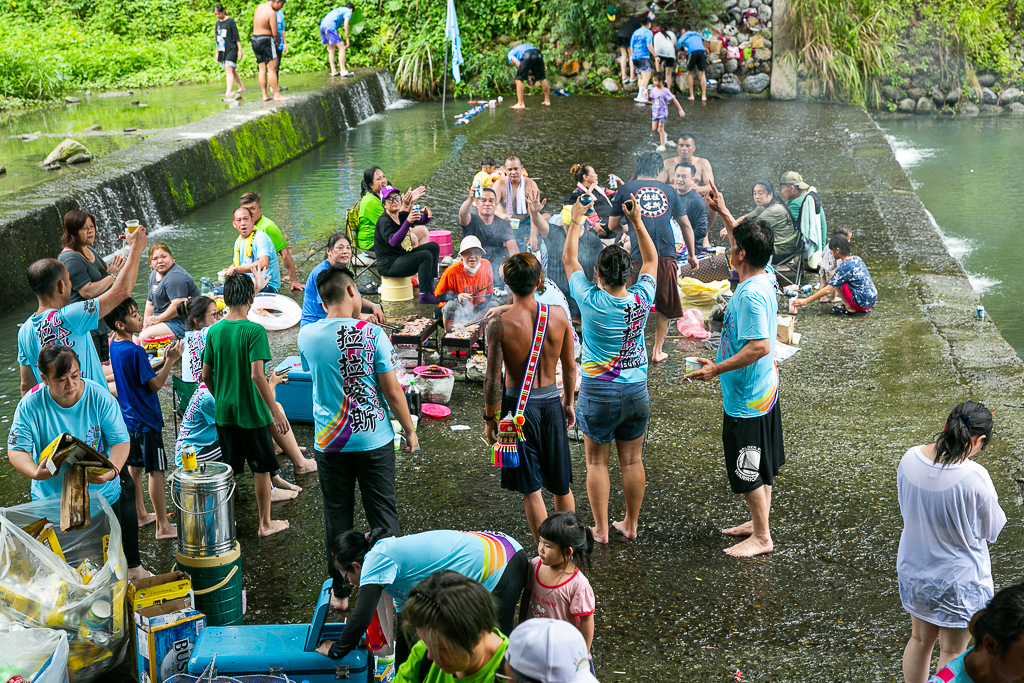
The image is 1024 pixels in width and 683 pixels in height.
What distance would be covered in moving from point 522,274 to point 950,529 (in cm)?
223

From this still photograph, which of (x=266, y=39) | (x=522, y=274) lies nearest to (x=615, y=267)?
(x=522, y=274)

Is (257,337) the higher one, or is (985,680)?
(257,337)

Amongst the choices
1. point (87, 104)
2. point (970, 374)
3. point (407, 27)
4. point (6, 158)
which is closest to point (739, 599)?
point (970, 374)

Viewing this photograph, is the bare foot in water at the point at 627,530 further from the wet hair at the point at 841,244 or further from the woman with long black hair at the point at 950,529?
the wet hair at the point at 841,244

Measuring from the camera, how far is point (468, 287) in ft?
26.9

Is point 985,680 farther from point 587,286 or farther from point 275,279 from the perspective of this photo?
point 275,279

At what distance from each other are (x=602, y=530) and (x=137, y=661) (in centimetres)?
244

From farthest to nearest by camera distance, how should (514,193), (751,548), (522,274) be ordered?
1. (514,193)
2. (751,548)
3. (522,274)

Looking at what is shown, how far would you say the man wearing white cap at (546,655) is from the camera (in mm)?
2697

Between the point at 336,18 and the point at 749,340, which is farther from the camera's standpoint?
the point at 336,18

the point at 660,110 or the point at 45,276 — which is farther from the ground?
the point at 45,276

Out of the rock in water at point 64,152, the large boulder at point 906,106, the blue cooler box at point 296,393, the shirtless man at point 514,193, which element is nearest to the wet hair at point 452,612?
the blue cooler box at point 296,393

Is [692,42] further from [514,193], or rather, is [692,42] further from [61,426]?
[61,426]

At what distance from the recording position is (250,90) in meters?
18.9
